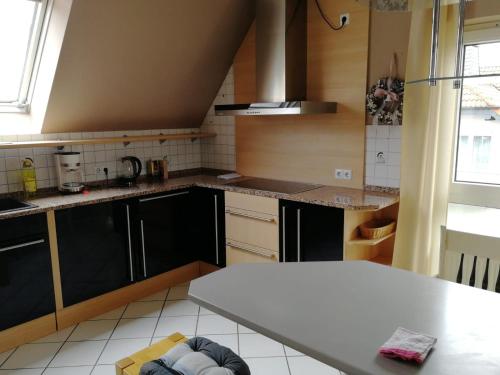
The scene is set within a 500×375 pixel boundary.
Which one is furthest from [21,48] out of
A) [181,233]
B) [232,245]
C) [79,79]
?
[232,245]

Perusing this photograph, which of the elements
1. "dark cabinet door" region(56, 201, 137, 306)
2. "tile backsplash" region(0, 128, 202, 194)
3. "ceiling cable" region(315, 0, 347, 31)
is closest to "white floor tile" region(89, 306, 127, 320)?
"dark cabinet door" region(56, 201, 137, 306)

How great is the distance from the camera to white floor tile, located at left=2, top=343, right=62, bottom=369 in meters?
Answer: 2.34

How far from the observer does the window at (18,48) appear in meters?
2.64

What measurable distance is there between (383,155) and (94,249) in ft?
6.90

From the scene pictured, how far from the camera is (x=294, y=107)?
9.12ft

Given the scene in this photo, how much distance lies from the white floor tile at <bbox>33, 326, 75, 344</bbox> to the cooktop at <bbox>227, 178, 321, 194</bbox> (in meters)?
1.54

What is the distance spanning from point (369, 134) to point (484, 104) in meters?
0.72

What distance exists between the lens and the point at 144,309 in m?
2.98

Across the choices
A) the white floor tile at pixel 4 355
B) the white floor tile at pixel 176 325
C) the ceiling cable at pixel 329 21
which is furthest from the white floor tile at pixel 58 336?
the ceiling cable at pixel 329 21

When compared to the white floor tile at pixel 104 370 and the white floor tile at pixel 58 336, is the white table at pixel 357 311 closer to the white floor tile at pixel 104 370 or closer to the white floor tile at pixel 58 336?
the white floor tile at pixel 104 370

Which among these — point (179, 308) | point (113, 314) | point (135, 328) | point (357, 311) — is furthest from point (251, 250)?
point (357, 311)

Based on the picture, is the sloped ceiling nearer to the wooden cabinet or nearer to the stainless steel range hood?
the stainless steel range hood

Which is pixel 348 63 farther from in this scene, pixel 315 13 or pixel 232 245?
pixel 232 245

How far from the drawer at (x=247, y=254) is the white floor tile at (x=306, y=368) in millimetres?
789
